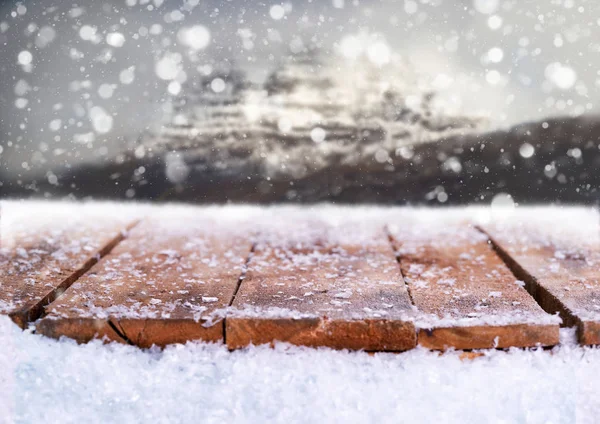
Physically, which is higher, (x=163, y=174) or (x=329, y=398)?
(x=163, y=174)

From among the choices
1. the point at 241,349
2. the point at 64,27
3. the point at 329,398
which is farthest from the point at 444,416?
the point at 64,27

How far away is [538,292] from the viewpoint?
3.59 feet

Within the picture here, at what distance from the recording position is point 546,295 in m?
1.06

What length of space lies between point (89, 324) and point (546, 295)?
759 mm

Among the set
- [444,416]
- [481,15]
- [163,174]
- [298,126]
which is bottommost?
[444,416]

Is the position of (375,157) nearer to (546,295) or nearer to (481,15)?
(481,15)

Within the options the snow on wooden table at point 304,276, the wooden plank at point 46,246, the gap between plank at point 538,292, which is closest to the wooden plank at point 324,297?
the snow on wooden table at point 304,276

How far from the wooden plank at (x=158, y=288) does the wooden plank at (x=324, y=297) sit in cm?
5

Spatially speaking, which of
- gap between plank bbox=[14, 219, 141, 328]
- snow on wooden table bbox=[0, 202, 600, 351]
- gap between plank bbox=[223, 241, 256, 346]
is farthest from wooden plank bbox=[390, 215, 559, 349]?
gap between plank bbox=[14, 219, 141, 328]

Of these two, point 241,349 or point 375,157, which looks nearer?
point 241,349

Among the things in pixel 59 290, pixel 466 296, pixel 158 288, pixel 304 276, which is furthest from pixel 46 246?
pixel 466 296

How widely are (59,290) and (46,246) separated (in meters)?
0.29

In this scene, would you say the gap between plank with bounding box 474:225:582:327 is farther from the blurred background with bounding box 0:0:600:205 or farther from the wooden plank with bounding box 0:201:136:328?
the wooden plank with bounding box 0:201:136:328

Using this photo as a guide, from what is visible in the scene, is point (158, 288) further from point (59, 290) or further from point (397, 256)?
point (397, 256)
